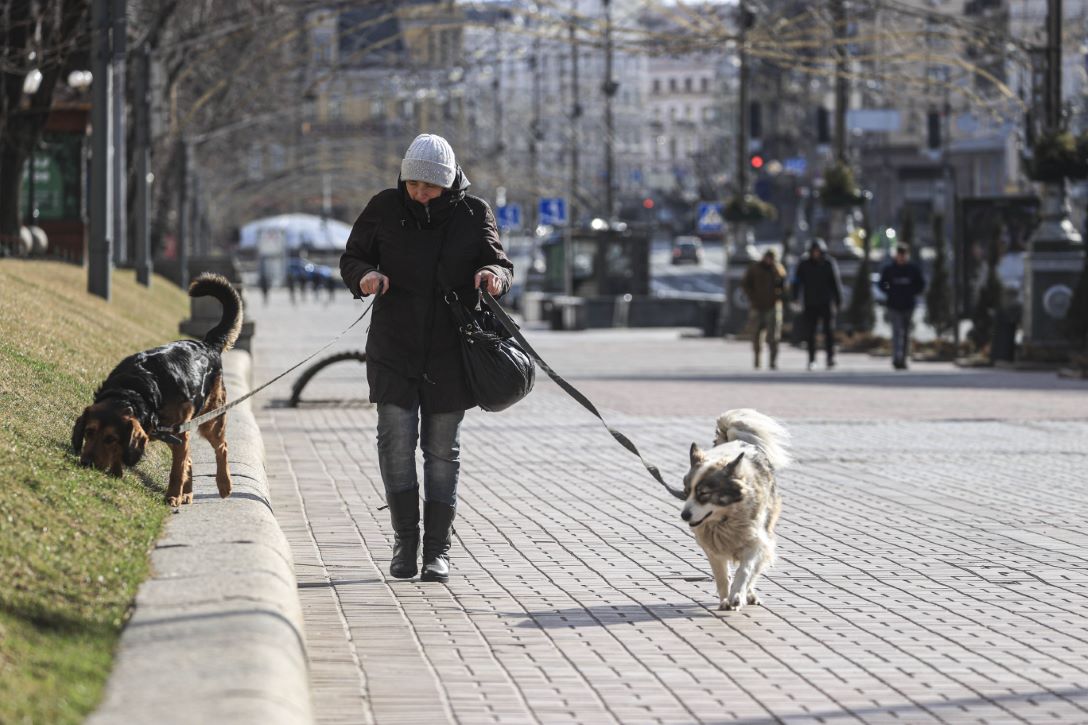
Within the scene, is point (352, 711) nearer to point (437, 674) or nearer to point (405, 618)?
point (437, 674)

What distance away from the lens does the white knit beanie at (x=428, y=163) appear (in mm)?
8891

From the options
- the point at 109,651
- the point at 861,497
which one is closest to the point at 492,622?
the point at 109,651

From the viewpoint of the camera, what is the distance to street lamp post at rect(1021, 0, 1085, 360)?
3006cm

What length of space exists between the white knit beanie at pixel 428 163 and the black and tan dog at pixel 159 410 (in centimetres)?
155

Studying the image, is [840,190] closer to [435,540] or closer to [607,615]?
[435,540]

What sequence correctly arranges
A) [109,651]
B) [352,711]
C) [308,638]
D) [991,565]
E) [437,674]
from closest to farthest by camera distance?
1. [109,651]
2. [352,711]
3. [437,674]
4. [308,638]
5. [991,565]

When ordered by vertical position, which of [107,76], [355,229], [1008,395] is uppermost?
[107,76]

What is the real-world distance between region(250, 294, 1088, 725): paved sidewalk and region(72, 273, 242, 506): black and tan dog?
0.69 m

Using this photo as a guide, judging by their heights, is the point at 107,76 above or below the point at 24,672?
above

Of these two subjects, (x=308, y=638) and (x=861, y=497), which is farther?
→ (x=861, y=497)

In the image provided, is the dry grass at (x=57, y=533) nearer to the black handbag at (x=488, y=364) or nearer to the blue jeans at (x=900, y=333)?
the black handbag at (x=488, y=364)

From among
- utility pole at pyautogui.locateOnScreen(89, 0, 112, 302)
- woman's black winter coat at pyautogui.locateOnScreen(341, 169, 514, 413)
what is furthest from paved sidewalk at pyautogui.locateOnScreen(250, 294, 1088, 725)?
utility pole at pyautogui.locateOnScreen(89, 0, 112, 302)

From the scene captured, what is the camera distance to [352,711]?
647 centimetres

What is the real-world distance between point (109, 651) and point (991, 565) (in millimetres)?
5291
